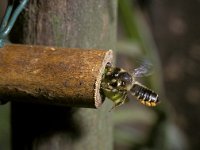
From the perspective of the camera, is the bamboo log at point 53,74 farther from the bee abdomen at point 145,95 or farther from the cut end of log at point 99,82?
the bee abdomen at point 145,95

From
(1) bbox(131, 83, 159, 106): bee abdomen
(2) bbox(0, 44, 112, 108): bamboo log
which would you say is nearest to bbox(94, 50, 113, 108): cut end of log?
(2) bbox(0, 44, 112, 108): bamboo log

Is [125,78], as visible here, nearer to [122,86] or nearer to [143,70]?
[122,86]

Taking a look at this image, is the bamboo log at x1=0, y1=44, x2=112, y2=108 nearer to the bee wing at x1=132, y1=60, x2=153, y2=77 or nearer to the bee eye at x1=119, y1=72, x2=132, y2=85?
the bee eye at x1=119, y1=72, x2=132, y2=85

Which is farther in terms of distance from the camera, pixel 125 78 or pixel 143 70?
pixel 143 70

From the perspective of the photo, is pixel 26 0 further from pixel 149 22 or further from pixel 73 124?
pixel 149 22

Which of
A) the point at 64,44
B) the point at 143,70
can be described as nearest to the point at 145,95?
the point at 143,70

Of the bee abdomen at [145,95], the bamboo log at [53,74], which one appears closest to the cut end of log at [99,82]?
the bamboo log at [53,74]

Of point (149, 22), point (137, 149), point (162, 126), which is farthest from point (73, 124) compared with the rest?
point (149, 22)

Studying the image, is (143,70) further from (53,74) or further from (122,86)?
(53,74)
